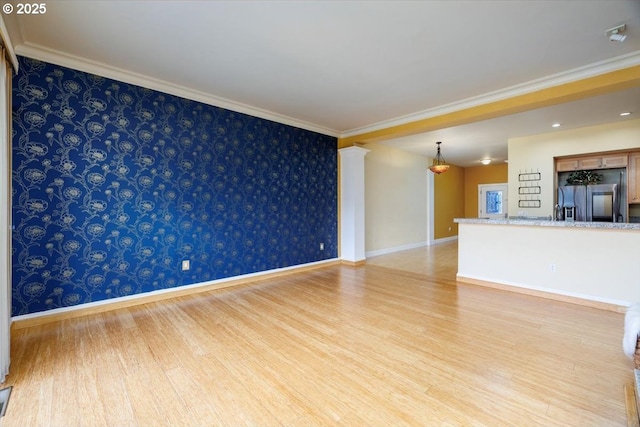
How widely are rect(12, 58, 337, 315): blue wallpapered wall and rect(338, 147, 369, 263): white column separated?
53.2 inches

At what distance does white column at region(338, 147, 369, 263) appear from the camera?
568 cm

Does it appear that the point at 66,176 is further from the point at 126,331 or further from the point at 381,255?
the point at 381,255

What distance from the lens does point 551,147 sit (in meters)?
5.47

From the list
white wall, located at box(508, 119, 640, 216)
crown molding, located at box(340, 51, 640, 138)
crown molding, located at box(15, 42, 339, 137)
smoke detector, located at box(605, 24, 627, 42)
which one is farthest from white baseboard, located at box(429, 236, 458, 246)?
smoke detector, located at box(605, 24, 627, 42)

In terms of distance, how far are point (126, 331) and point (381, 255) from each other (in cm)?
530

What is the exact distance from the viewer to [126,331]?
264 cm

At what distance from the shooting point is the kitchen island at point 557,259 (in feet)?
10.5

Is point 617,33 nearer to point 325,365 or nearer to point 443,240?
point 325,365

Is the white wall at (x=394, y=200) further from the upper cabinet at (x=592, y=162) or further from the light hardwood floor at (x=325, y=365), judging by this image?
the light hardwood floor at (x=325, y=365)

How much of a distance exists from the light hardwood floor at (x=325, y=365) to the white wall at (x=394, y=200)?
11.0 feet

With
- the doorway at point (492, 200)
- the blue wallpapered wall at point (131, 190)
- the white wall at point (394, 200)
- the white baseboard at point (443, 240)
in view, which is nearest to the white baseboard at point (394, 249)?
the white wall at point (394, 200)

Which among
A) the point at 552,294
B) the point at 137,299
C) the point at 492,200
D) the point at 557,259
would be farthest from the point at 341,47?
the point at 492,200

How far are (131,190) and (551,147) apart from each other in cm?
722

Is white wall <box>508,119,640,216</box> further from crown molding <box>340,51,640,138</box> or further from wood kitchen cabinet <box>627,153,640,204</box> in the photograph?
crown molding <box>340,51,640,138</box>
